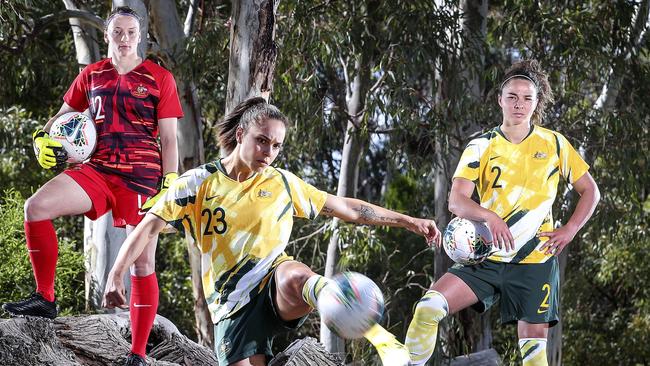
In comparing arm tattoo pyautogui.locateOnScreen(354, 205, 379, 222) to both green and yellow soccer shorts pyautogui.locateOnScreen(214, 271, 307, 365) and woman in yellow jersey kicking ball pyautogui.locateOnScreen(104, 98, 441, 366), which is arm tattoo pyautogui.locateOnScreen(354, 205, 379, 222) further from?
green and yellow soccer shorts pyautogui.locateOnScreen(214, 271, 307, 365)

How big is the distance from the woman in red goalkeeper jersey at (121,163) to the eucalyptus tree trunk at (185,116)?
17.5 ft

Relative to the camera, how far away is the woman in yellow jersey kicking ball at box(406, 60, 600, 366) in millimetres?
5141

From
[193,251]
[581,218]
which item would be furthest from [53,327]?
[193,251]

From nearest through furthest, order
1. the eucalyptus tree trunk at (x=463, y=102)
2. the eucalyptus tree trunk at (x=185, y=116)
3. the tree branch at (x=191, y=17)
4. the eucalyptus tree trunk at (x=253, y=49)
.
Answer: the eucalyptus tree trunk at (x=253, y=49) < the eucalyptus tree trunk at (x=185, y=116) < the eucalyptus tree trunk at (x=463, y=102) < the tree branch at (x=191, y=17)

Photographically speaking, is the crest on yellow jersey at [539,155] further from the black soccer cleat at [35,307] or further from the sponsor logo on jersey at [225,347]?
the black soccer cleat at [35,307]

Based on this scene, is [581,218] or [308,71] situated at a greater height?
[308,71]

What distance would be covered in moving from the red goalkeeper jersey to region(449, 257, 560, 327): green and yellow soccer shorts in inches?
62.4

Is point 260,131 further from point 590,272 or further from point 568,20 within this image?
point 590,272

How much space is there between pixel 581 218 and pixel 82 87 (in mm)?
2539

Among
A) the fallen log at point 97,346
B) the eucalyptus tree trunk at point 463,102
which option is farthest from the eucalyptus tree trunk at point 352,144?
the fallen log at point 97,346

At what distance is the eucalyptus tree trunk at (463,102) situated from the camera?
35.8 feet

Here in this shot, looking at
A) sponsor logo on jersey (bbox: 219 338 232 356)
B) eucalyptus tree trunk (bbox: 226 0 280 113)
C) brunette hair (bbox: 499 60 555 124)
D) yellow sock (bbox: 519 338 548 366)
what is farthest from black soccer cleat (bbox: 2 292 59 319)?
eucalyptus tree trunk (bbox: 226 0 280 113)

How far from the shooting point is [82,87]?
5.44 metres

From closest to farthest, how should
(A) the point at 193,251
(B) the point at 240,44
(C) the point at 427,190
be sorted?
(B) the point at 240,44 → (A) the point at 193,251 → (C) the point at 427,190
